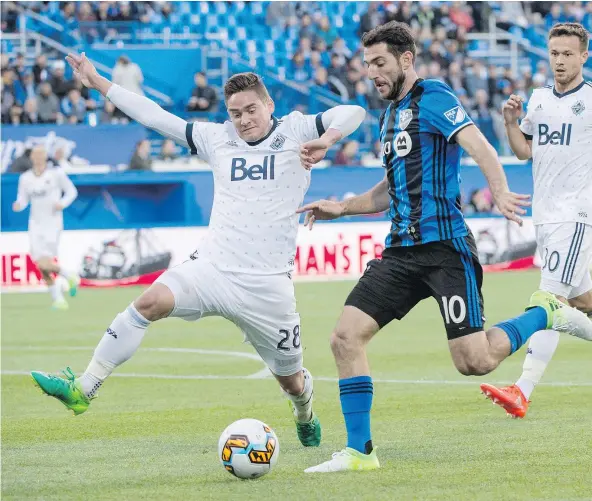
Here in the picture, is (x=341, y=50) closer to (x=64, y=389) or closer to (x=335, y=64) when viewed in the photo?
(x=335, y=64)

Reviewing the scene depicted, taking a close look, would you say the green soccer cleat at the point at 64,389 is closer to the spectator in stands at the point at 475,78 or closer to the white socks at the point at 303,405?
the white socks at the point at 303,405

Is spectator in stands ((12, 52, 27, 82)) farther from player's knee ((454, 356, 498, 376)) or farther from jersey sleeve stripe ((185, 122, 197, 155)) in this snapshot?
player's knee ((454, 356, 498, 376))

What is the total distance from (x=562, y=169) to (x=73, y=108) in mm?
18139

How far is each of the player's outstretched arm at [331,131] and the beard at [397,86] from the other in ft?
1.36

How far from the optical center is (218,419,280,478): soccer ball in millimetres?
6387

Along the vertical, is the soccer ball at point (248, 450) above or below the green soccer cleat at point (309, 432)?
above

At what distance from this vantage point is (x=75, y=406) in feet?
23.0

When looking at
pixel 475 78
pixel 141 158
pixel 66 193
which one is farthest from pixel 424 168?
pixel 475 78

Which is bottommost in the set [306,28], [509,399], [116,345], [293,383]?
[509,399]

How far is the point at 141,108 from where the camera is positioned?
25.2 feet

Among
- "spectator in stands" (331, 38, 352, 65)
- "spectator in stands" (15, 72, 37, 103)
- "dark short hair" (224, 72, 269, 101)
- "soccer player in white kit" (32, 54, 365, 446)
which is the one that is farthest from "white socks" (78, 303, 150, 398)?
"spectator in stands" (331, 38, 352, 65)

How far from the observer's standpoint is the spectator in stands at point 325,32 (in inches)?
1201

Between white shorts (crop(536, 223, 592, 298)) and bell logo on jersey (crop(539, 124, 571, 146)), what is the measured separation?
62cm

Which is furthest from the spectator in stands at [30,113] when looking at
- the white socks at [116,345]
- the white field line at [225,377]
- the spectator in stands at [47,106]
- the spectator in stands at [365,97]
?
the white socks at [116,345]
